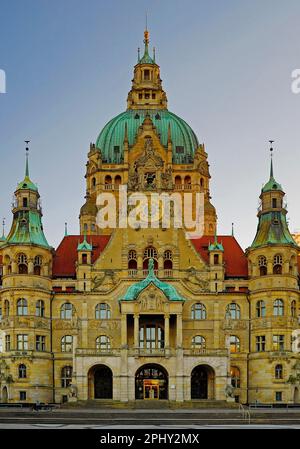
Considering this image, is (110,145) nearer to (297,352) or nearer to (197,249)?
(197,249)

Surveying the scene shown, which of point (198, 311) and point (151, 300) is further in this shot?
point (198, 311)

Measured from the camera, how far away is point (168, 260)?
73375mm

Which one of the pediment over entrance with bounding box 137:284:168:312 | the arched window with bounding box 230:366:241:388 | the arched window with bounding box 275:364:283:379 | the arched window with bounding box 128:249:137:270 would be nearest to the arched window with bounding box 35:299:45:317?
the arched window with bounding box 128:249:137:270

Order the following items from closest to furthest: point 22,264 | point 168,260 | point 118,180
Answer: point 22,264 → point 168,260 → point 118,180

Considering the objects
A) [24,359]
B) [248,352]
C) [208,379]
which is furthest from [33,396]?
[248,352]

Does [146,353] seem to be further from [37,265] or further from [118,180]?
[118,180]

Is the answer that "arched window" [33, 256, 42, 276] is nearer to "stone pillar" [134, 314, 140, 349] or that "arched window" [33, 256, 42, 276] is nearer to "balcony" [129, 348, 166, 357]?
"stone pillar" [134, 314, 140, 349]

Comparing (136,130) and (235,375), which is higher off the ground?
(136,130)

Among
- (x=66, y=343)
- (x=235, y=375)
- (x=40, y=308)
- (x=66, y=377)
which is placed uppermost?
(x=40, y=308)

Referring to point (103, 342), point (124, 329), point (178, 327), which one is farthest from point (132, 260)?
point (178, 327)

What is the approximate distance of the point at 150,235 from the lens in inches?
2886

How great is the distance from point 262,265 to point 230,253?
570 centimetres

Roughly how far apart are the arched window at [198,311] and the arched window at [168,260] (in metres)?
4.73

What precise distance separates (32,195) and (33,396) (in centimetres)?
2058
